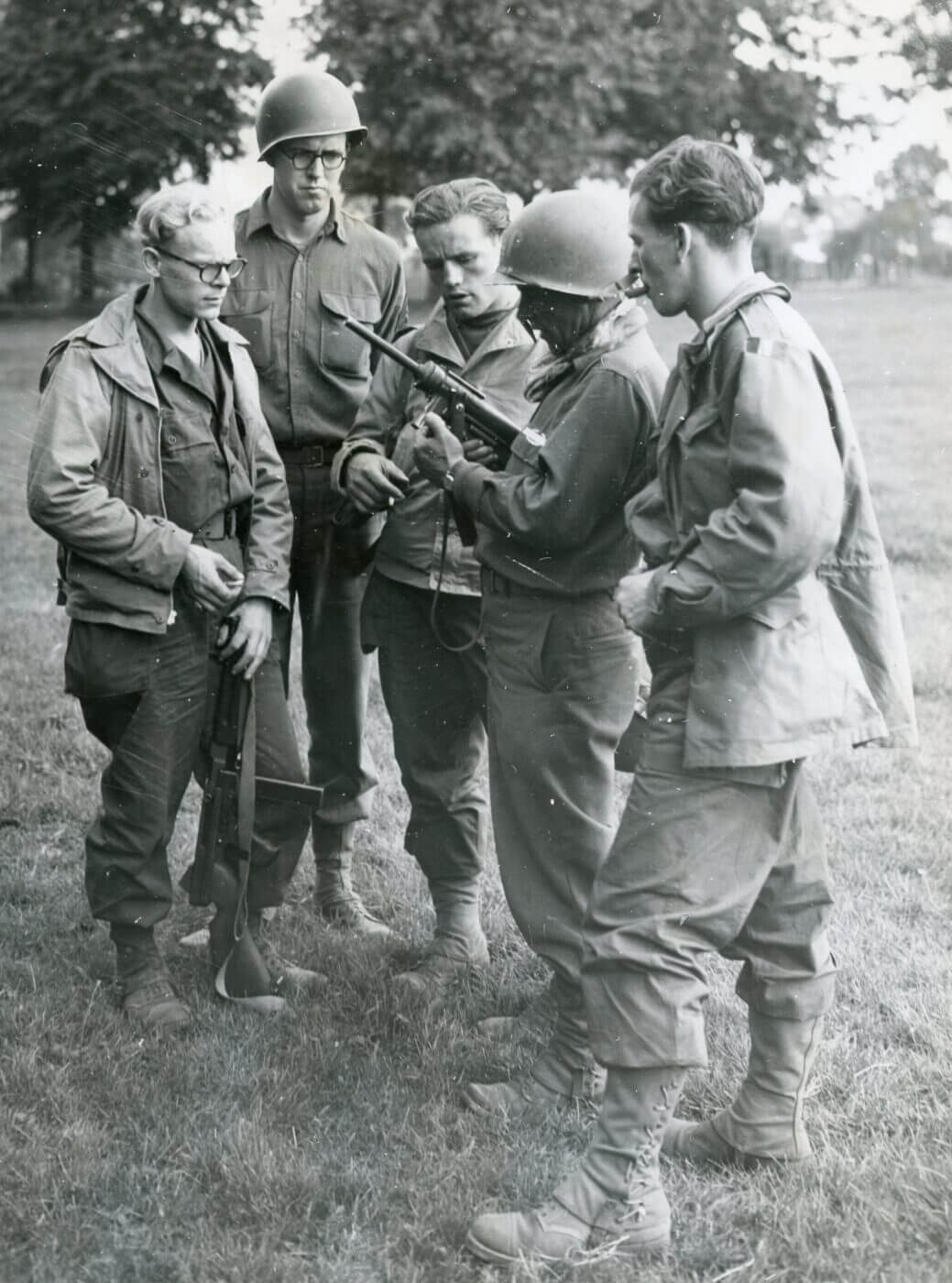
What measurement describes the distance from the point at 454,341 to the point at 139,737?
153 centimetres

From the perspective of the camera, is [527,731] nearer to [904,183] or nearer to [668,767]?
[668,767]

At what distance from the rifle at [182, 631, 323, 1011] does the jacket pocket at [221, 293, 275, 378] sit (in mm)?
1044

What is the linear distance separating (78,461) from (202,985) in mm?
1715

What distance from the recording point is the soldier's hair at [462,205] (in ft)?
13.1

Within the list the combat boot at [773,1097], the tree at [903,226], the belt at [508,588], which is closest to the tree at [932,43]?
the belt at [508,588]

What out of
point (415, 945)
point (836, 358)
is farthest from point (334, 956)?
point (836, 358)

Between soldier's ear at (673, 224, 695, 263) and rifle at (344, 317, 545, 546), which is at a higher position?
soldier's ear at (673, 224, 695, 263)

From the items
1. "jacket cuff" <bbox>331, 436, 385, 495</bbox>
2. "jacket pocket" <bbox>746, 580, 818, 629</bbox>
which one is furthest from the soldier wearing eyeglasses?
"jacket pocket" <bbox>746, 580, 818, 629</bbox>

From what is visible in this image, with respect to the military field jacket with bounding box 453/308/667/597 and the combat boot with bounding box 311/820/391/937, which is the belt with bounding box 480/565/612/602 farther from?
the combat boot with bounding box 311/820/391/937

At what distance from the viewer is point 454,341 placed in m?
4.17

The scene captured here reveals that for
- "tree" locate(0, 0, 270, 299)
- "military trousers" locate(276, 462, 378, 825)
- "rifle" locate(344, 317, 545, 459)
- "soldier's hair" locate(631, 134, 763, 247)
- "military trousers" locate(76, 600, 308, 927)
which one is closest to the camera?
"soldier's hair" locate(631, 134, 763, 247)

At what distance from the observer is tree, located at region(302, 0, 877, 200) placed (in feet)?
33.8

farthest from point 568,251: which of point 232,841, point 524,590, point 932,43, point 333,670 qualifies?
point 932,43

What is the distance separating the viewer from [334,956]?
179 inches
